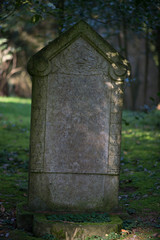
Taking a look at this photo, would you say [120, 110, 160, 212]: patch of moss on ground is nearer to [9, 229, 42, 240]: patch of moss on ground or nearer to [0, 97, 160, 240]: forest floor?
[0, 97, 160, 240]: forest floor

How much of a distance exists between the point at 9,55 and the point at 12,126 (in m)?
Result: 13.1

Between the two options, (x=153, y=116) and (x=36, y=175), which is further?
(x=153, y=116)

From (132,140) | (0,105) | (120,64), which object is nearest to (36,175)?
(120,64)

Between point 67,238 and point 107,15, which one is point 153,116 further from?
point 67,238

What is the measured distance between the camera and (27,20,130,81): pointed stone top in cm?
410

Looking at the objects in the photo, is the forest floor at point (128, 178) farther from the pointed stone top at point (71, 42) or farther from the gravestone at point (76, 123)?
the pointed stone top at point (71, 42)

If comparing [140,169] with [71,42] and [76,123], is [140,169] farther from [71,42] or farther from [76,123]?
[71,42]

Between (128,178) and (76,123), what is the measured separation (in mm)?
2592

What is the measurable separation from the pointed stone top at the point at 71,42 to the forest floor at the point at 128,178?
1.82 metres

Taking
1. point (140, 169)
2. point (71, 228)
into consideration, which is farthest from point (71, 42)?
point (140, 169)

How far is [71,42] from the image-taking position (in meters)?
4.21

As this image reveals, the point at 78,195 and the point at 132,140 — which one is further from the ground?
the point at 78,195

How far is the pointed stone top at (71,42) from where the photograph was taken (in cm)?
410

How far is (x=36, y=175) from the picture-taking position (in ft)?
13.6
